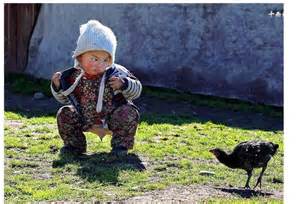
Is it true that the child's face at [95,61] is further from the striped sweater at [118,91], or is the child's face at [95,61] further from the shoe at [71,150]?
the shoe at [71,150]

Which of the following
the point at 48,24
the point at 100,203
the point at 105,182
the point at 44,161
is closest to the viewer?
the point at 100,203

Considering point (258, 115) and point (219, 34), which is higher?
point (219, 34)

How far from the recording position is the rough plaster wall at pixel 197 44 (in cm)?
1334

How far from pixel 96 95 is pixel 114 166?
92 cm

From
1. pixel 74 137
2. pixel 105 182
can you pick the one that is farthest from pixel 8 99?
pixel 105 182

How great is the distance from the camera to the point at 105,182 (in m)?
6.31

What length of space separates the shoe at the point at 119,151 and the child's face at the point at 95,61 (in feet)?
2.56

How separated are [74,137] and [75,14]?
782 centimetres

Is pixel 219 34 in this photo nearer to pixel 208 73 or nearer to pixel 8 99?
pixel 208 73

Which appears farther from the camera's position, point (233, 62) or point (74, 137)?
point (233, 62)

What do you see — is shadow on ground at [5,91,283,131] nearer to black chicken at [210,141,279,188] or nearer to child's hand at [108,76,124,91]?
child's hand at [108,76,124,91]

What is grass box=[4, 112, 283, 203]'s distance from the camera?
6066mm

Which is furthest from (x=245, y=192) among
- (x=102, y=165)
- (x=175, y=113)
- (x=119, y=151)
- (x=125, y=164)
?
(x=175, y=113)

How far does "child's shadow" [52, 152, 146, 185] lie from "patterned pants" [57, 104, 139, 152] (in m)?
0.16
